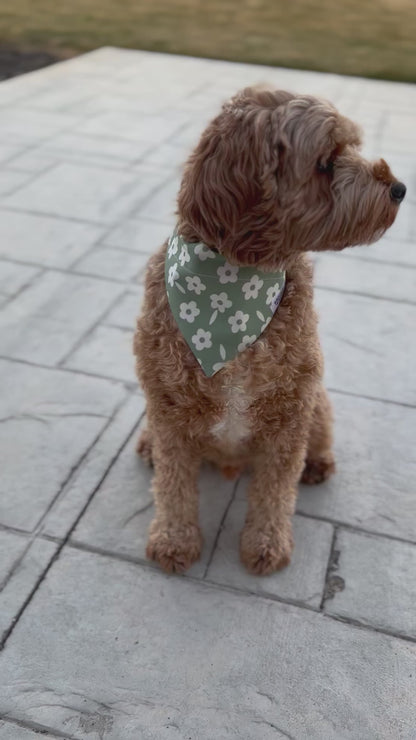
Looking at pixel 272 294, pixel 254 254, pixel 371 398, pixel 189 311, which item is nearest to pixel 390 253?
pixel 371 398

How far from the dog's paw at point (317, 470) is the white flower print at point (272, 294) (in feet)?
3.31

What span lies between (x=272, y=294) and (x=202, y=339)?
27cm

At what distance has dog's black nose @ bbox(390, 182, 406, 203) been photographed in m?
1.86

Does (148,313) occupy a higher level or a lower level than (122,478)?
higher

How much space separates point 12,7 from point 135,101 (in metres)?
5.87

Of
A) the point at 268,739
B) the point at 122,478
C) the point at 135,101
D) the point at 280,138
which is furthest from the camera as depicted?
the point at 135,101

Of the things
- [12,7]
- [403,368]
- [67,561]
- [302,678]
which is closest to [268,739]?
[302,678]

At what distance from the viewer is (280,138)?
1.69 meters

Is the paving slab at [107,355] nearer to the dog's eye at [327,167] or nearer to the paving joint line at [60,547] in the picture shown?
the paving joint line at [60,547]

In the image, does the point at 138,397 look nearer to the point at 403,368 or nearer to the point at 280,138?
the point at 403,368

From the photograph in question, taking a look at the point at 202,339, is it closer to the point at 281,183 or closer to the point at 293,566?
the point at 281,183

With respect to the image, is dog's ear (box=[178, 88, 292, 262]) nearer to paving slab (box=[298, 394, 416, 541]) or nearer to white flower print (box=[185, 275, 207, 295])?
white flower print (box=[185, 275, 207, 295])

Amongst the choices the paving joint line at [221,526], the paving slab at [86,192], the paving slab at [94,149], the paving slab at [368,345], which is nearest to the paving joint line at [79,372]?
the paving joint line at [221,526]

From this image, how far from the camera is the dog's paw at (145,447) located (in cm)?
291
